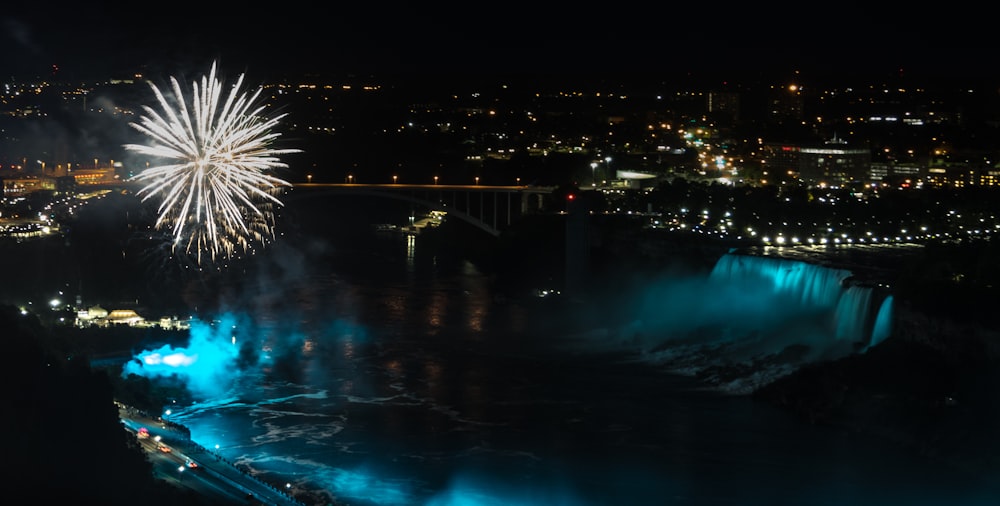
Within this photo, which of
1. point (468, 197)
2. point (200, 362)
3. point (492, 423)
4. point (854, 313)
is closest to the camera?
point (492, 423)

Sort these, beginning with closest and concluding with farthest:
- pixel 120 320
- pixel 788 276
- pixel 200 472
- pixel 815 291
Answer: pixel 200 472
pixel 120 320
pixel 815 291
pixel 788 276

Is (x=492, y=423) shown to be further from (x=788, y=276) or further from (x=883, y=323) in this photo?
(x=788, y=276)

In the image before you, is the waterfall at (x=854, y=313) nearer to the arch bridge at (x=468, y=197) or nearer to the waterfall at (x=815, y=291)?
the waterfall at (x=815, y=291)

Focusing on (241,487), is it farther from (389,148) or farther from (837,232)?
(389,148)

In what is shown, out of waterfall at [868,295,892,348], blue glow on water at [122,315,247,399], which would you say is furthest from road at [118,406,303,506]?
waterfall at [868,295,892,348]

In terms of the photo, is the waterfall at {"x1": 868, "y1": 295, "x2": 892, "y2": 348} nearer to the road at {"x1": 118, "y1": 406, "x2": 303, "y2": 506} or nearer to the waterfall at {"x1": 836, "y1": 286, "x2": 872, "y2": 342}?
the waterfall at {"x1": 836, "y1": 286, "x2": 872, "y2": 342}

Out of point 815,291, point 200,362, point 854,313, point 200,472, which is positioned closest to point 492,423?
point 200,472
